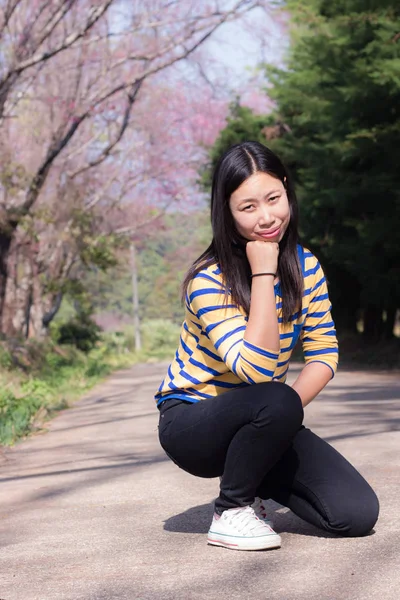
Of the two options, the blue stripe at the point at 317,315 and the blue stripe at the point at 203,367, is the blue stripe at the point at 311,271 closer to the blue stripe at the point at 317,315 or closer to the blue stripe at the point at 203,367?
the blue stripe at the point at 317,315

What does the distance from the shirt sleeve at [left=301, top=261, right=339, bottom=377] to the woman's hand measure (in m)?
0.33

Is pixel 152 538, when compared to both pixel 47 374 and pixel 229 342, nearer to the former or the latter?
pixel 229 342

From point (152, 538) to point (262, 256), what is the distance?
124cm

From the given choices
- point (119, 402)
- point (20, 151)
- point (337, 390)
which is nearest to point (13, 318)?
point (20, 151)

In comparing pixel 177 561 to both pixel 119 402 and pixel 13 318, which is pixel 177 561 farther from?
pixel 13 318

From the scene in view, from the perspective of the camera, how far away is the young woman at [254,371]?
3.50m

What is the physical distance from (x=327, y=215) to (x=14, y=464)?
1491 centimetres

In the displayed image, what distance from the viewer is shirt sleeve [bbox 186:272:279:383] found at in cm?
344

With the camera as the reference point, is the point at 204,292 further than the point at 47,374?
No

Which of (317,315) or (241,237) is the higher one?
(241,237)

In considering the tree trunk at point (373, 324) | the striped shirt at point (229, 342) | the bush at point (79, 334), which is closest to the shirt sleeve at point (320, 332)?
the striped shirt at point (229, 342)

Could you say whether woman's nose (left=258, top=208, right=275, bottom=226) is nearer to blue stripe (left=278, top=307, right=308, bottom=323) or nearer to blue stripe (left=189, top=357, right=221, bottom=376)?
blue stripe (left=278, top=307, right=308, bottom=323)

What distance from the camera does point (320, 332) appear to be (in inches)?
153

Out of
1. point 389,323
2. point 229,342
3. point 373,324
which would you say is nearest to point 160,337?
point 373,324
